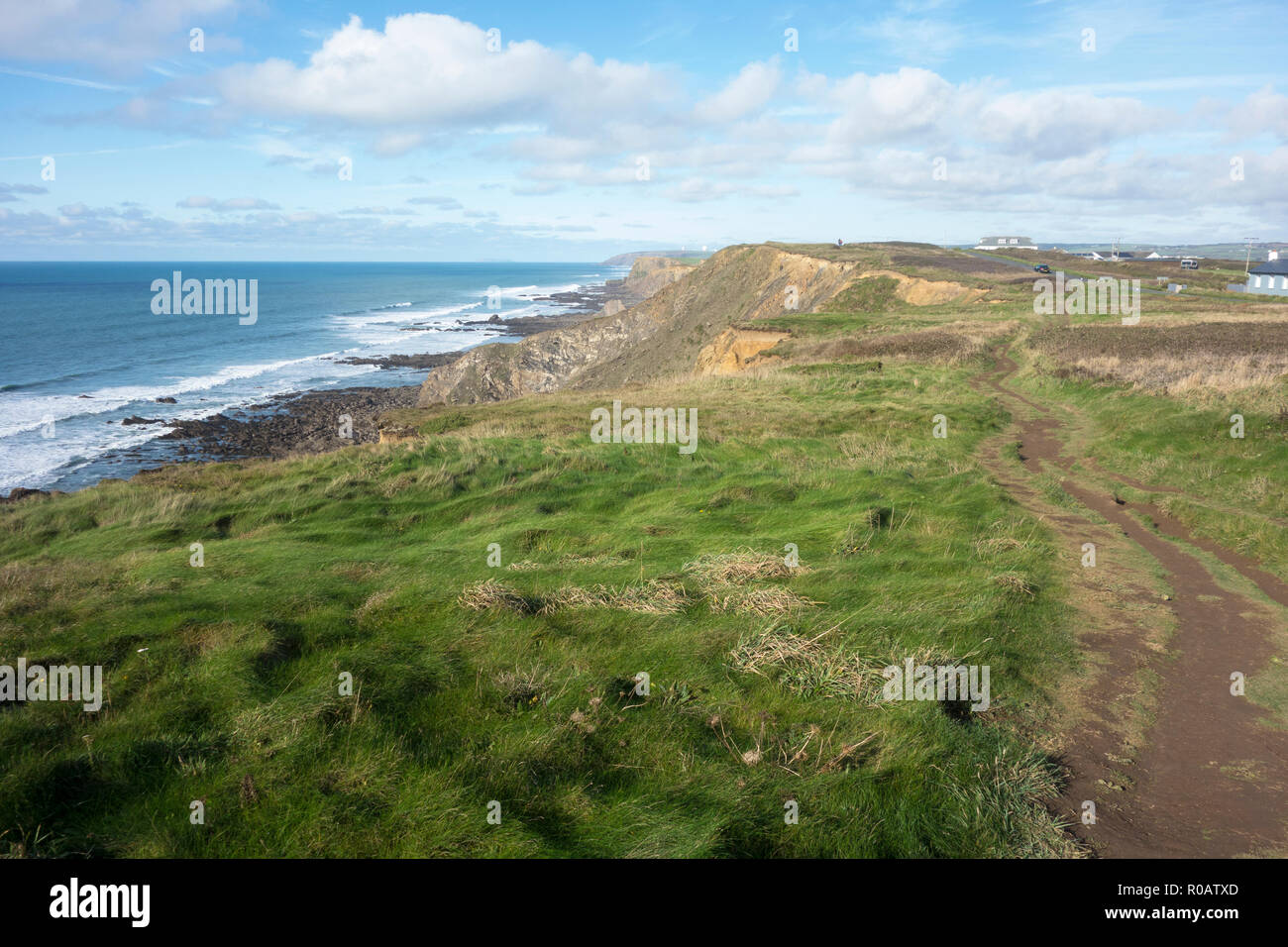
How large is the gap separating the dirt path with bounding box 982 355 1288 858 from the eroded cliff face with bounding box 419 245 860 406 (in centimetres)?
5459

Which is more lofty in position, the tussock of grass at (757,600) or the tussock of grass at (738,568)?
the tussock of grass at (738,568)

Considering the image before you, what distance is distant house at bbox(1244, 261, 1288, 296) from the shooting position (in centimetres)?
6035

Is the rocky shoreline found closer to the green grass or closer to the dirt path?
the green grass

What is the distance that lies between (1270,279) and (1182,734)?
75852 mm

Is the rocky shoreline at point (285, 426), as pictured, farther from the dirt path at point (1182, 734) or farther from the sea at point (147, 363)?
the dirt path at point (1182, 734)

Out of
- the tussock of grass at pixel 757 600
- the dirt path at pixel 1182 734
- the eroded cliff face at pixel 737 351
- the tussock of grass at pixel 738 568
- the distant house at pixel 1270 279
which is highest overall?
the distant house at pixel 1270 279

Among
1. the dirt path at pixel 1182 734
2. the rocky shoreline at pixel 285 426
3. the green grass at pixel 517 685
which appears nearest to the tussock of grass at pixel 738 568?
the green grass at pixel 517 685

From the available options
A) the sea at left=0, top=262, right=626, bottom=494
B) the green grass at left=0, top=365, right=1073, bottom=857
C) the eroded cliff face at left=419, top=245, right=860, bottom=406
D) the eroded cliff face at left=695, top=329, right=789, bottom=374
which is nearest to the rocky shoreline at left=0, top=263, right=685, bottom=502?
the sea at left=0, top=262, right=626, bottom=494

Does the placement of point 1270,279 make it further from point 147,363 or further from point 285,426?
point 147,363

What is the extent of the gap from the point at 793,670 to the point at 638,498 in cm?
717

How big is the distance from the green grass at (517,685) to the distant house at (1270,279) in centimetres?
6865

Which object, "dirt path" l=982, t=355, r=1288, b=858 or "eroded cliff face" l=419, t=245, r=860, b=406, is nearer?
"dirt path" l=982, t=355, r=1288, b=858

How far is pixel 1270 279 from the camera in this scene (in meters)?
61.6

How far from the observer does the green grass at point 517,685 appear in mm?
5055
